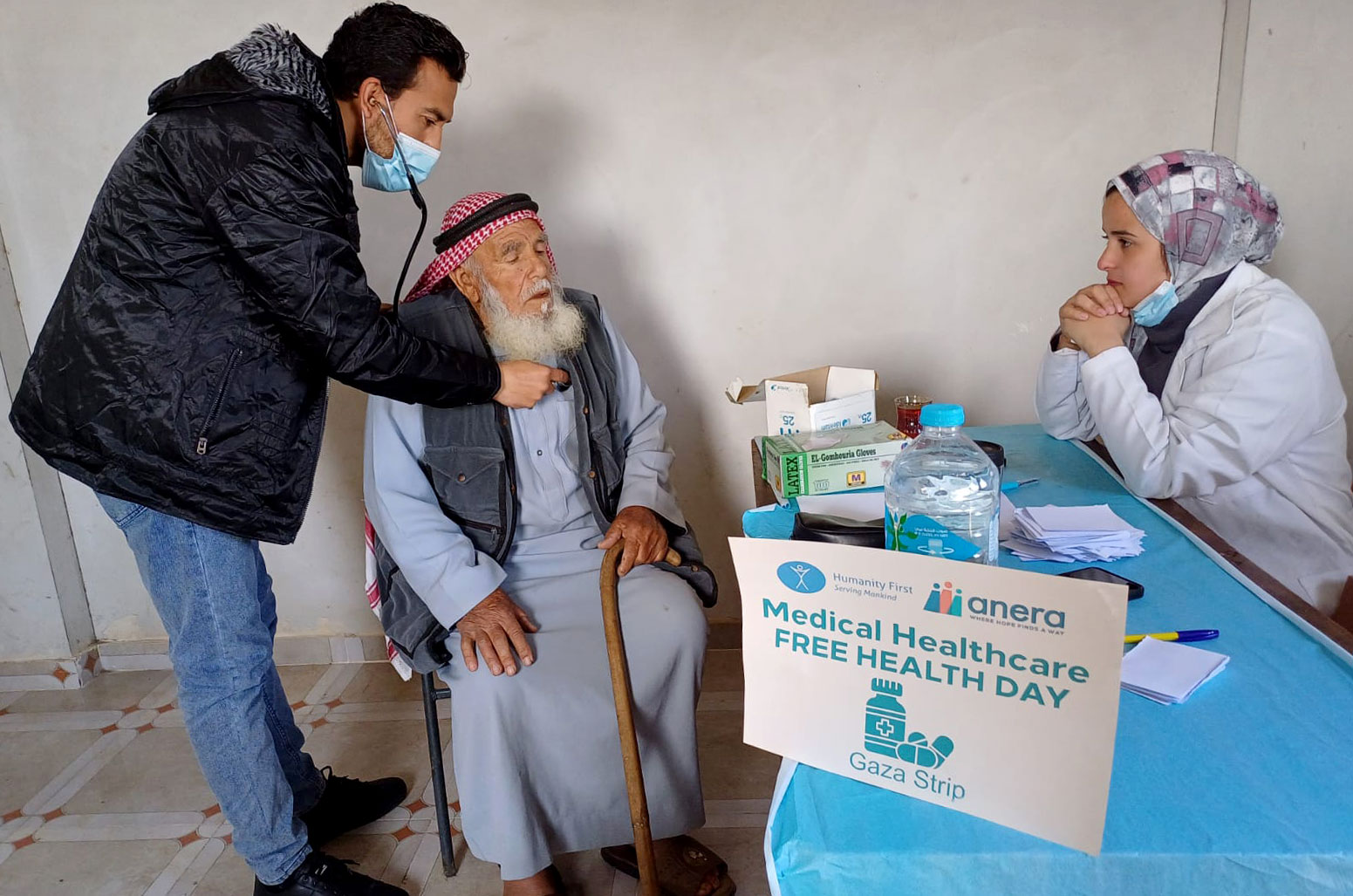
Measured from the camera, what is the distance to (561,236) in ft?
8.67

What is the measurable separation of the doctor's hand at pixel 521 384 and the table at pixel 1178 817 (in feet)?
3.71

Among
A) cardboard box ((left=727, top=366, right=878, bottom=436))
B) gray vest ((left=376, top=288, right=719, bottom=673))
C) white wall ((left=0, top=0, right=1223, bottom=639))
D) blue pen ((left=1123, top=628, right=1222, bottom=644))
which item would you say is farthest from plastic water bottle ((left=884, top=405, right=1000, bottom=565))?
white wall ((left=0, top=0, right=1223, bottom=639))

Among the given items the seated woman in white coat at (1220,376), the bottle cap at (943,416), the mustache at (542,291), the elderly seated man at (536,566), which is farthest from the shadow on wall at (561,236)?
the bottle cap at (943,416)

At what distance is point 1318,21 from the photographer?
7.50ft

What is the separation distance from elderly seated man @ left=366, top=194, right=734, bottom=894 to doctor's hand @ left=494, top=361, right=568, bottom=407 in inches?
4.6

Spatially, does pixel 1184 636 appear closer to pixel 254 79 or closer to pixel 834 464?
pixel 834 464

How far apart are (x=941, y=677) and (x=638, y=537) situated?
1.13 m

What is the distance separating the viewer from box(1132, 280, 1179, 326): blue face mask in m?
1.80

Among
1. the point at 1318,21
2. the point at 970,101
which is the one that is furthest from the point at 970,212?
the point at 1318,21

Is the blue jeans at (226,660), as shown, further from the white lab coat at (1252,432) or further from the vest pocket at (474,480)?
the white lab coat at (1252,432)

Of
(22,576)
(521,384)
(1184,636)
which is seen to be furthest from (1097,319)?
(22,576)

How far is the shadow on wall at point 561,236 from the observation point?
8.36 feet

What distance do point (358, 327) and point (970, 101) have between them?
5.78ft

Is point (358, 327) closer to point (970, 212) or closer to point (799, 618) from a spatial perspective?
point (799, 618)
